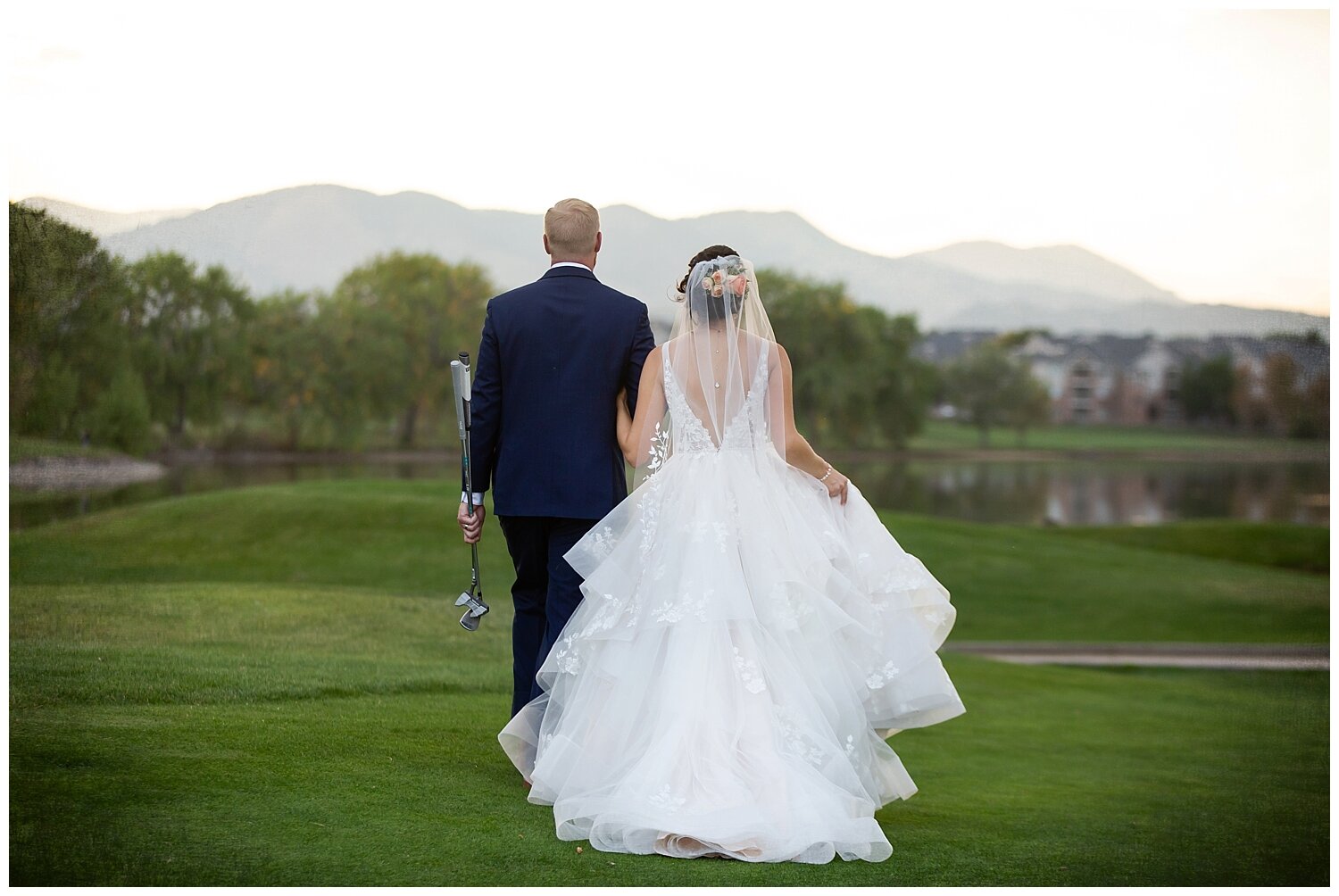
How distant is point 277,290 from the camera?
13.0 m

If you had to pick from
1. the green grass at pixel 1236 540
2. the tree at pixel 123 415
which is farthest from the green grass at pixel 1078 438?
the tree at pixel 123 415

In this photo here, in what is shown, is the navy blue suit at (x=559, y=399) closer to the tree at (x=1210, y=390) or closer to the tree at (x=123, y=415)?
the tree at (x=123, y=415)

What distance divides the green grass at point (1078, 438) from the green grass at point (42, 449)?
11117mm

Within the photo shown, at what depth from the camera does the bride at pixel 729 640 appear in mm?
3775

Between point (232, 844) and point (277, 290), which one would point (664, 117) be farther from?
point (232, 844)

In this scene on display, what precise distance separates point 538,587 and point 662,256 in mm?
8791

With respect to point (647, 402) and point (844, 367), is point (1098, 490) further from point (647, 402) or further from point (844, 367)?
point (647, 402)

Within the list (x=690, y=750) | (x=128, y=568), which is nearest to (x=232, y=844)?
(x=690, y=750)

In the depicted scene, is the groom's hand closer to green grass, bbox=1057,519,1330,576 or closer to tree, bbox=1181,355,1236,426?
tree, bbox=1181,355,1236,426

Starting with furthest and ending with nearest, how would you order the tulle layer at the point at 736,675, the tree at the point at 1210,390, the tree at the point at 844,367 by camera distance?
the tree at the point at 844,367 < the tree at the point at 1210,390 < the tulle layer at the point at 736,675

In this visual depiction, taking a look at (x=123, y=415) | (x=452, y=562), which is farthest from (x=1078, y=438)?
(x=123, y=415)

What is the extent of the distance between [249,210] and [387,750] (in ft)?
24.8

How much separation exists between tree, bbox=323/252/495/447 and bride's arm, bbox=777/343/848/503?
1067 cm

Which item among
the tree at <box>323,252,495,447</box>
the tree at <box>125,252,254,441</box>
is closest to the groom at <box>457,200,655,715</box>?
the tree at <box>125,252,254,441</box>
